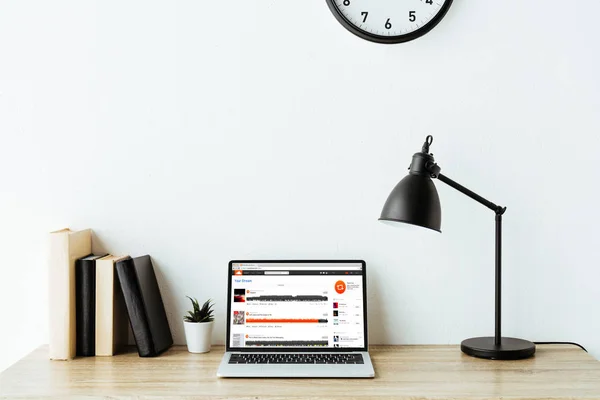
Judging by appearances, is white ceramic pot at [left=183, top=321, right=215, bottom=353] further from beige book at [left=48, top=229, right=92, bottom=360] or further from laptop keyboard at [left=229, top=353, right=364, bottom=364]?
beige book at [left=48, top=229, right=92, bottom=360]

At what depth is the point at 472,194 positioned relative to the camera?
159 centimetres

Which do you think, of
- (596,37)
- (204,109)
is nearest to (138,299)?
(204,109)

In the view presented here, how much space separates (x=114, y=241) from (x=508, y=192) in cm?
102

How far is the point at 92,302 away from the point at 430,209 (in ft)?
2.72

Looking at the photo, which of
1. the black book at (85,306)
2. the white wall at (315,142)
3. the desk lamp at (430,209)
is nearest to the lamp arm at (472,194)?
the desk lamp at (430,209)

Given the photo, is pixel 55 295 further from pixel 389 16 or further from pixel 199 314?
pixel 389 16

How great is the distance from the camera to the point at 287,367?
146 centimetres

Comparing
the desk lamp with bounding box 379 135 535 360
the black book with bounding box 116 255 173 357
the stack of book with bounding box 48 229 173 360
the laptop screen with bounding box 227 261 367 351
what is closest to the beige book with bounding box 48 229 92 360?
the stack of book with bounding box 48 229 173 360

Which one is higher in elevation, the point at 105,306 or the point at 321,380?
the point at 105,306

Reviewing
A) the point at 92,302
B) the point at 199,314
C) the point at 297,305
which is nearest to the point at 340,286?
the point at 297,305

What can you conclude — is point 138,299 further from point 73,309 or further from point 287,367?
point 287,367

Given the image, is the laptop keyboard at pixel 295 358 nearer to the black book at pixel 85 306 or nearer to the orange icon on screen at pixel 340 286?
the orange icon on screen at pixel 340 286

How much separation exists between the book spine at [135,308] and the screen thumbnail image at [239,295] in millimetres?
215

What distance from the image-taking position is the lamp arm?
1571mm
